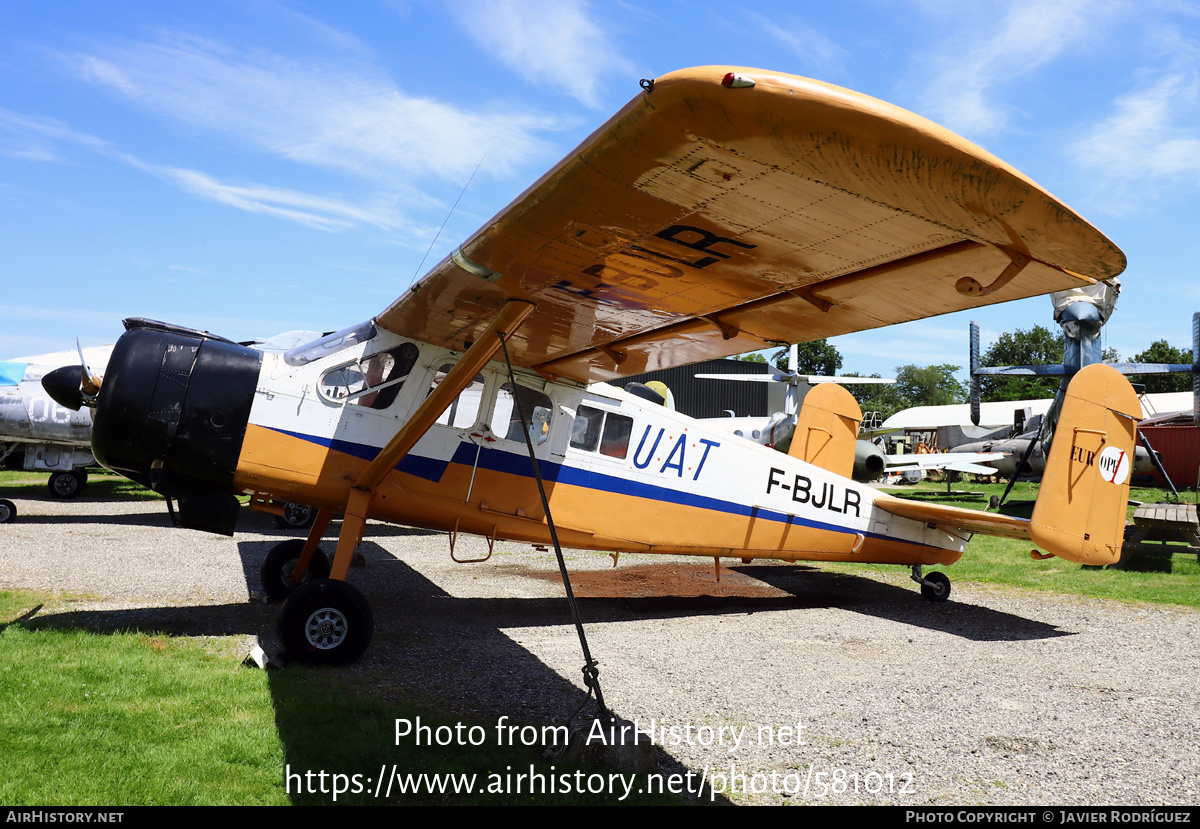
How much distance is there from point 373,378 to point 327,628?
2.13 meters

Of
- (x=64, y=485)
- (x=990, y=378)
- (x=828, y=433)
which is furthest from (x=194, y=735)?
(x=990, y=378)

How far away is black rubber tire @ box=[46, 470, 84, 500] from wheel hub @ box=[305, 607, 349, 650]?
15698 mm

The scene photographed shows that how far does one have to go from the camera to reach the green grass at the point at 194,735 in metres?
3.47

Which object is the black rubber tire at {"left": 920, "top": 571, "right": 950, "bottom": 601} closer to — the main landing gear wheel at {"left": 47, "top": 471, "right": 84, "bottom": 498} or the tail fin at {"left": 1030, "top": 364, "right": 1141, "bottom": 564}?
the tail fin at {"left": 1030, "top": 364, "right": 1141, "bottom": 564}

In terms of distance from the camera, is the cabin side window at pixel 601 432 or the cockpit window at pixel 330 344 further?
the cabin side window at pixel 601 432

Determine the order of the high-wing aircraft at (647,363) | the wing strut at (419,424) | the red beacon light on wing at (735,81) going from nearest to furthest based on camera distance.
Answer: the red beacon light on wing at (735,81)
the high-wing aircraft at (647,363)
the wing strut at (419,424)

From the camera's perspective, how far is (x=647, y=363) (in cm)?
683

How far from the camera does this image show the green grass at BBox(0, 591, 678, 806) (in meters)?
3.47

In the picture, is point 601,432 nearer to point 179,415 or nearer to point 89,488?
point 179,415

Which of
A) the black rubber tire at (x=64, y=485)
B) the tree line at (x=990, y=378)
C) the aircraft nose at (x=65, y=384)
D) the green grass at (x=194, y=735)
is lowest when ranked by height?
the black rubber tire at (x=64, y=485)

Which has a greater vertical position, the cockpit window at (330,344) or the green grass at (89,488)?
the cockpit window at (330,344)

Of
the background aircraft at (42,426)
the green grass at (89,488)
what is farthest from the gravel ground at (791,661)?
the green grass at (89,488)

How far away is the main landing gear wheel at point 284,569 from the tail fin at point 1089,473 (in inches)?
297

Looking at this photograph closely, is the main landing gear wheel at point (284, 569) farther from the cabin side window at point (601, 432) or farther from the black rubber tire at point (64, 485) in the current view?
the black rubber tire at point (64, 485)
